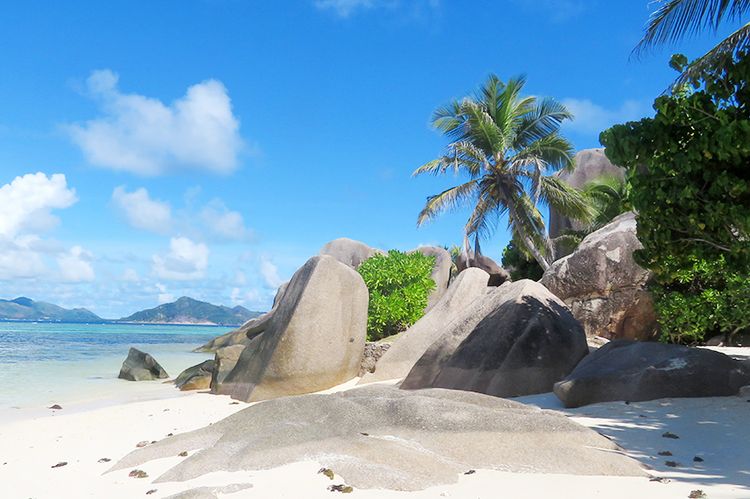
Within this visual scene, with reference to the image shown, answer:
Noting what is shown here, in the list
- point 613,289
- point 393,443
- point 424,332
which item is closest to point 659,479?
point 393,443

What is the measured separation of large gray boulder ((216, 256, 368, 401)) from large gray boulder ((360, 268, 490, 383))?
72 cm

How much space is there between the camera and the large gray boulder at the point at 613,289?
1697 cm

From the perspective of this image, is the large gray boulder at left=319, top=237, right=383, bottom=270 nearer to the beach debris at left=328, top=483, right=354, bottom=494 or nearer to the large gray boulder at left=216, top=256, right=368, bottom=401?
the large gray boulder at left=216, top=256, right=368, bottom=401

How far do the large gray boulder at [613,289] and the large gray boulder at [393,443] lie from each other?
11.1 metres

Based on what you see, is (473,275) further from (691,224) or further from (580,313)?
(691,224)

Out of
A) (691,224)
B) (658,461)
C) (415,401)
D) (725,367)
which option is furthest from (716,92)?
(415,401)

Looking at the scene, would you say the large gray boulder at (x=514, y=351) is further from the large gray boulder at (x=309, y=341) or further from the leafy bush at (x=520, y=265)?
the leafy bush at (x=520, y=265)

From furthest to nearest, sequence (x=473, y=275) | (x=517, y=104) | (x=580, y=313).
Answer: (x=517, y=104), (x=580, y=313), (x=473, y=275)

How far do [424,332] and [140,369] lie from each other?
913 centimetres

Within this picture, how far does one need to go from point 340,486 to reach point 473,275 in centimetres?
1169

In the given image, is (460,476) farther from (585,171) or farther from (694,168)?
(585,171)

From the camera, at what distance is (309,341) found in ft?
40.5

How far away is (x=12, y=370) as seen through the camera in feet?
63.8

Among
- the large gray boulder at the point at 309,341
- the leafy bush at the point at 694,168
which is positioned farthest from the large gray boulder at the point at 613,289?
the leafy bush at the point at 694,168
